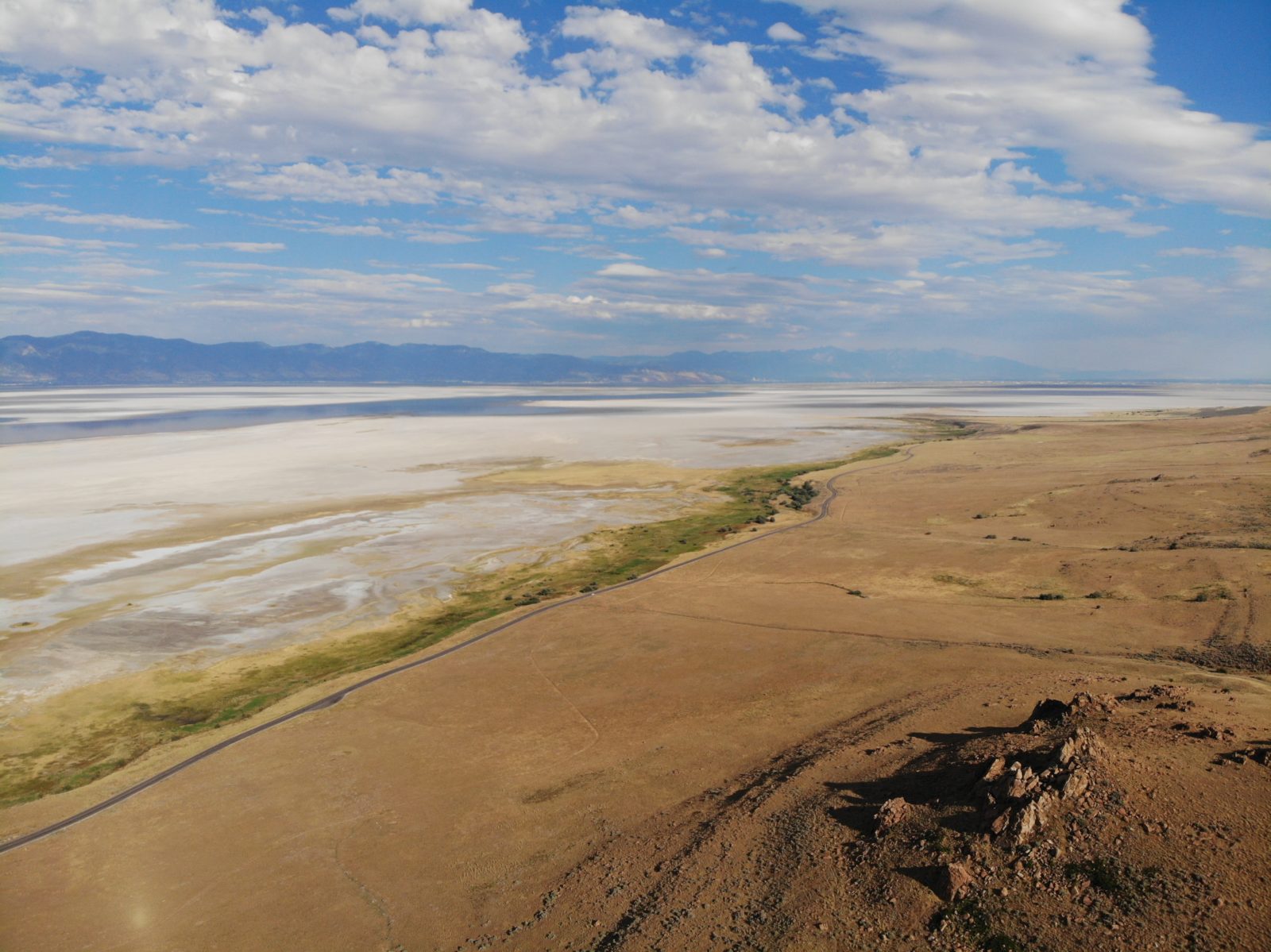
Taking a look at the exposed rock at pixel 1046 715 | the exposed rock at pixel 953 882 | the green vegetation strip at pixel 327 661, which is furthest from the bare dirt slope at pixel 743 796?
the green vegetation strip at pixel 327 661

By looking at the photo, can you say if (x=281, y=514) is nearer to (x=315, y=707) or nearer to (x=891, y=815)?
(x=315, y=707)

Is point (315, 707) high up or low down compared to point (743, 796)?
down

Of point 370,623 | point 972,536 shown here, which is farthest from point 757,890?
point 972,536

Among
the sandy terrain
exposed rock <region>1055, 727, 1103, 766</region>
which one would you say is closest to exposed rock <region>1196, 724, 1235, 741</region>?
exposed rock <region>1055, 727, 1103, 766</region>

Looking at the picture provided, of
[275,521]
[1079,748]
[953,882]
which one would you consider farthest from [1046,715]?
[275,521]

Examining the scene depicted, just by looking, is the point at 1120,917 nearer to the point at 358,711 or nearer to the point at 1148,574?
the point at 358,711

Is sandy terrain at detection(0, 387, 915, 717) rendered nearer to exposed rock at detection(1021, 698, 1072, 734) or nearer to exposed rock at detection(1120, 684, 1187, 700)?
exposed rock at detection(1021, 698, 1072, 734)
